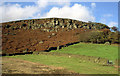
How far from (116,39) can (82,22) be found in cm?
5669

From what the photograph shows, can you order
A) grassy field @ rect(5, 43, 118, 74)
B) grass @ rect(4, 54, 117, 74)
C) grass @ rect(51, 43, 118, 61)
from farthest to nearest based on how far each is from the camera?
grass @ rect(51, 43, 118, 61) → grassy field @ rect(5, 43, 118, 74) → grass @ rect(4, 54, 117, 74)

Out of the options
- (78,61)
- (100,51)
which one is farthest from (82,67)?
(100,51)

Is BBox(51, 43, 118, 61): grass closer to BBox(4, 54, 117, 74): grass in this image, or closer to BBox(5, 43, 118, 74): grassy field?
BBox(5, 43, 118, 74): grassy field

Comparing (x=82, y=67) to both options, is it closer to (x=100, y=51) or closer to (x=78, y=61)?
(x=78, y=61)

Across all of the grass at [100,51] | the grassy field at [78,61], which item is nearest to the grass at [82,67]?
the grassy field at [78,61]

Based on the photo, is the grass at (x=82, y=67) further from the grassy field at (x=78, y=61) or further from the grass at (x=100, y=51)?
the grass at (x=100, y=51)

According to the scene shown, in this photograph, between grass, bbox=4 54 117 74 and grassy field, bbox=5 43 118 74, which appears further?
grassy field, bbox=5 43 118 74

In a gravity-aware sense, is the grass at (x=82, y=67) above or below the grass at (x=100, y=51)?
below

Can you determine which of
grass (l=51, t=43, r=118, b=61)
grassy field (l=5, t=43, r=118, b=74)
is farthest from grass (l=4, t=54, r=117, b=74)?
grass (l=51, t=43, r=118, b=61)

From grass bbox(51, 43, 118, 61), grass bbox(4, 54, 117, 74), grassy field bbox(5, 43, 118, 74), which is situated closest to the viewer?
grass bbox(4, 54, 117, 74)

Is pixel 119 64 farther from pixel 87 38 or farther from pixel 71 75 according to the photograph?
pixel 87 38

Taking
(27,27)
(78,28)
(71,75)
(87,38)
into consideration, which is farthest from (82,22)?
(71,75)

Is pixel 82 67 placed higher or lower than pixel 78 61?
higher

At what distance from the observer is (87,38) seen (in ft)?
134
